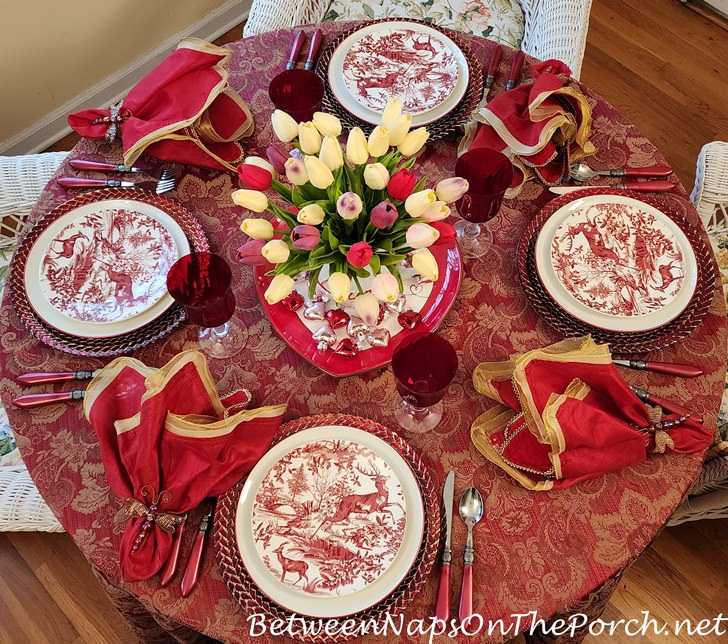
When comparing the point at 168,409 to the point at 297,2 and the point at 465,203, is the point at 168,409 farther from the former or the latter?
the point at 297,2

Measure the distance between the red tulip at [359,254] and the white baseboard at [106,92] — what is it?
1731 mm

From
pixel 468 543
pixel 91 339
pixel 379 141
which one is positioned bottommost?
pixel 468 543

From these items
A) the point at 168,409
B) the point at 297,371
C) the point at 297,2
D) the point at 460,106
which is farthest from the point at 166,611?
the point at 297,2

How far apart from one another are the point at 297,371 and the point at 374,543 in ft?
0.97

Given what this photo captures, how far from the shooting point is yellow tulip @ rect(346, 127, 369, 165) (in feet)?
2.86

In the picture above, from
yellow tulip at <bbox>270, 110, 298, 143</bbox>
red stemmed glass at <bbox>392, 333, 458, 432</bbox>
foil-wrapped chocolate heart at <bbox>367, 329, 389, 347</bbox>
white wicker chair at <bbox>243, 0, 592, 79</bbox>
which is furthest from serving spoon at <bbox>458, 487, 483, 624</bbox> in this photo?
white wicker chair at <bbox>243, 0, 592, 79</bbox>

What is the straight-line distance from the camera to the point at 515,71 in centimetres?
131

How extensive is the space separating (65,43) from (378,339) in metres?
1.64

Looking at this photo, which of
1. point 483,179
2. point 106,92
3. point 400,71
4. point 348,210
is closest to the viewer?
point 348,210

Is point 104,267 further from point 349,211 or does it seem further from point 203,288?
point 349,211

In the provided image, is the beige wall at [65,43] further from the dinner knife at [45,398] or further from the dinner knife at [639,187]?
the dinner knife at [639,187]

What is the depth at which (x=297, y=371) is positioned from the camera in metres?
1.05

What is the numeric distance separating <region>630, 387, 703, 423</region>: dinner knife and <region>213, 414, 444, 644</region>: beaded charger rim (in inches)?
13.4

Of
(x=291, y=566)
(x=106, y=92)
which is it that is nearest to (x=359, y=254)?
(x=291, y=566)
